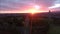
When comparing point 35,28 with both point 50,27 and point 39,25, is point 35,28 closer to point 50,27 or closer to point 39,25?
point 39,25

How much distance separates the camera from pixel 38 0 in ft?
6.89

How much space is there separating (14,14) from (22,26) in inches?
9.1

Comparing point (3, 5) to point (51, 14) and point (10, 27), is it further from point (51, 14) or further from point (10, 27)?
point (51, 14)

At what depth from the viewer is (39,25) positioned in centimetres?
219

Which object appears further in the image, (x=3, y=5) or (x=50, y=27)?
(x=50, y=27)

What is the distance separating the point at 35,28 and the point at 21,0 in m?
0.47

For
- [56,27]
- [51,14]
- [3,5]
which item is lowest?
[56,27]

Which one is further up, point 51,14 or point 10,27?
point 51,14

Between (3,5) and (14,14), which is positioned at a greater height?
(3,5)

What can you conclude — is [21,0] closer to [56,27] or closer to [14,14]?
[14,14]

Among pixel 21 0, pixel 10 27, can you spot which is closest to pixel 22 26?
pixel 10 27

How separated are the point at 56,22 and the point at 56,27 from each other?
80mm

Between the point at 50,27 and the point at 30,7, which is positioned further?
the point at 50,27

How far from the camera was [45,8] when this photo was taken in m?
2.12
